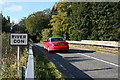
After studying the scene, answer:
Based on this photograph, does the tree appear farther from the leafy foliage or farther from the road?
the road

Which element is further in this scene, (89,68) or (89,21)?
(89,21)

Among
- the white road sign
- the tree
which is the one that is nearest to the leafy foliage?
the white road sign

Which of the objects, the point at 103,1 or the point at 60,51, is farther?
the point at 103,1

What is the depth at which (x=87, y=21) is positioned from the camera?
119ft

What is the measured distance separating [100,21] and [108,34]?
3223mm

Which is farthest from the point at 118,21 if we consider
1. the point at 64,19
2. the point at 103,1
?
the point at 64,19

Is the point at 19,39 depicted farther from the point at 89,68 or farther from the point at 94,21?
the point at 94,21

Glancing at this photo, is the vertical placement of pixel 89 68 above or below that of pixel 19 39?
below

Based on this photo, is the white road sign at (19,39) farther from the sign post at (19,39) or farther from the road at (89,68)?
the road at (89,68)

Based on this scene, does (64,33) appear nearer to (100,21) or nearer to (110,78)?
(100,21)

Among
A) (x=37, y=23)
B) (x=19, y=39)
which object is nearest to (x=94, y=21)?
(x=19, y=39)

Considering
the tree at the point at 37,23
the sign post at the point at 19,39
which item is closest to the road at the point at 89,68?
the sign post at the point at 19,39

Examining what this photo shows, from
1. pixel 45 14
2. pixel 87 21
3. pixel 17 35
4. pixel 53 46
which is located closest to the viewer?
pixel 17 35

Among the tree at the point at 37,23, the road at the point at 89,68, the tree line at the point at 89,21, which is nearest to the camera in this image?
the road at the point at 89,68
